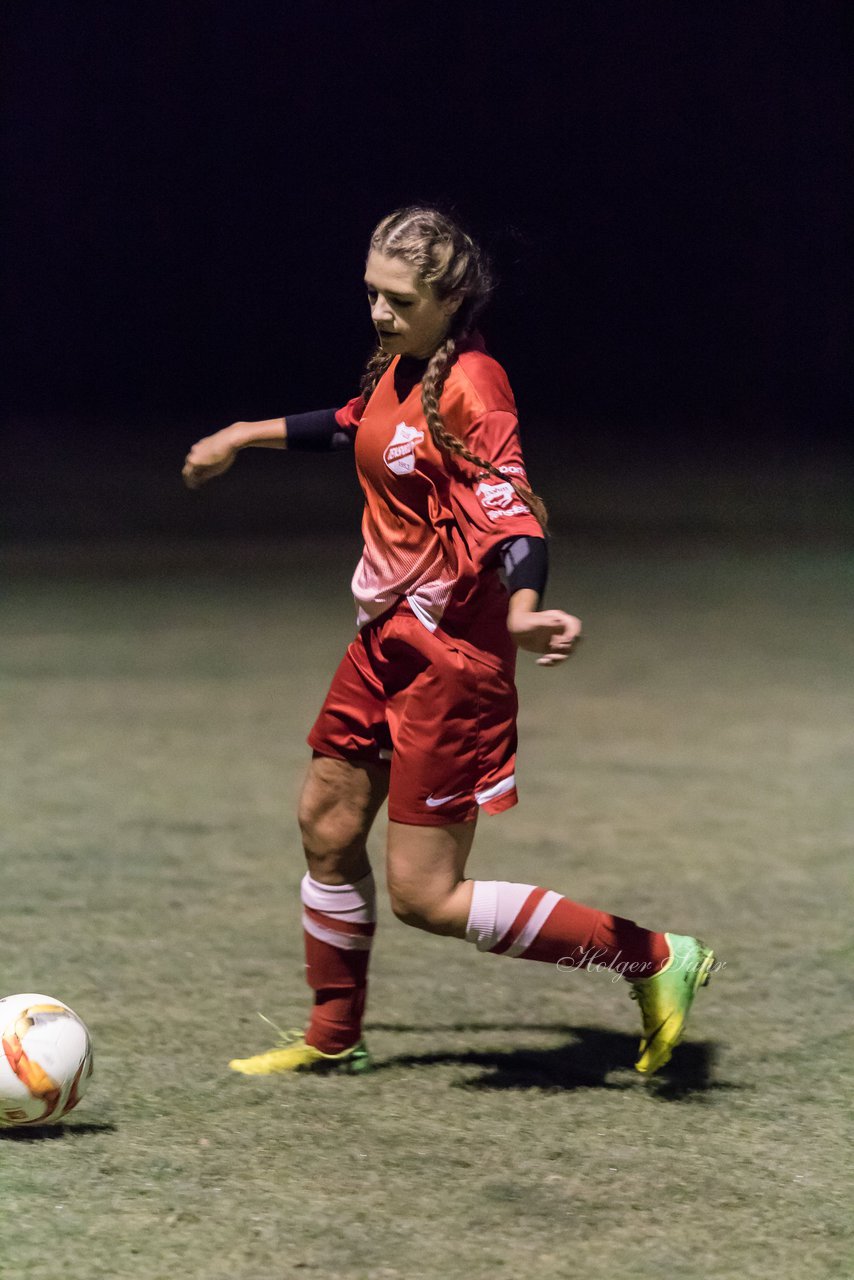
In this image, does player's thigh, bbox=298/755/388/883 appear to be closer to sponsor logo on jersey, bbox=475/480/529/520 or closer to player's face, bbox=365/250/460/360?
sponsor logo on jersey, bbox=475/480/529/520

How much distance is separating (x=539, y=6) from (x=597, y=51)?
765 mm

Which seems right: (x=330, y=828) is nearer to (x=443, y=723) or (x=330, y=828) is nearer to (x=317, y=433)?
(x=443, y=723)

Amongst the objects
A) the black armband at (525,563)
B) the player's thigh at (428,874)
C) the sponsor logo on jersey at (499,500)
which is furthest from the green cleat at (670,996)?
the sponsor logo on jersey at (499,500)

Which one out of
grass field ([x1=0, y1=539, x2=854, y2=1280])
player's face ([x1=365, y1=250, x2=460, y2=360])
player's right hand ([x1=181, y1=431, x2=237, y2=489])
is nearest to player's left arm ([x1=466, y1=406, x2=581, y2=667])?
player's face ([x1=365, y1=250, x2=460, y2=360])

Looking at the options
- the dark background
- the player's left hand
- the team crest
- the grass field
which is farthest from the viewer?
the dark background

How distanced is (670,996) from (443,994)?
753mm

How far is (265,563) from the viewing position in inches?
435

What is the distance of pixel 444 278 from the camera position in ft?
10.2

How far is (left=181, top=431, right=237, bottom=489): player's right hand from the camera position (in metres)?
3.47

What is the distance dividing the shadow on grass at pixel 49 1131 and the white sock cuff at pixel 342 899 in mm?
624

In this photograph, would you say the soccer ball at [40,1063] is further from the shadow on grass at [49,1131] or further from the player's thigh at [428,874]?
the player's thigh at [428,874]

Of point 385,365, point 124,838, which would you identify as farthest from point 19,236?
point 385,365

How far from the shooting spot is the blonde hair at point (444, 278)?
3.04 meters

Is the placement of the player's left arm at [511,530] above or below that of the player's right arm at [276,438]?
below
